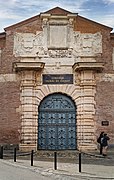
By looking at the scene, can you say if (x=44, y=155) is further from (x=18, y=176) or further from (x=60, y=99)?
(x=18, y=176)

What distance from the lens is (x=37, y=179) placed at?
1036cm

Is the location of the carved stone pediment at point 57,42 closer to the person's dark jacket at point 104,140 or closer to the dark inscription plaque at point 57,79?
the dark inscription plaque at point 57,79

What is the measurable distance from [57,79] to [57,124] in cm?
245

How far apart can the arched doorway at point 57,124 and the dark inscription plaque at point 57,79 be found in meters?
0.74

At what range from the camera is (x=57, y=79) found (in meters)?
19.7

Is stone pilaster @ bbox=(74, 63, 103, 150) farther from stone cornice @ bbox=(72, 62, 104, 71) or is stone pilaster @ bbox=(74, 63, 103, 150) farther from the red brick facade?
the red brick facade

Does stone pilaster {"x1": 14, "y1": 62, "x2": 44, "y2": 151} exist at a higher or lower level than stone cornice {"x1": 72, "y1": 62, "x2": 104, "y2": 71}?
lower

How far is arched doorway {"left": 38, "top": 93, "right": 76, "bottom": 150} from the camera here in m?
19.5

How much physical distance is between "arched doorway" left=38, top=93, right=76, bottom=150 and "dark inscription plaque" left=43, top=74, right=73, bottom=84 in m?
0.74

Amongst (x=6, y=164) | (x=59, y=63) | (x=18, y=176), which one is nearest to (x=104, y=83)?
(x=59, y=63)

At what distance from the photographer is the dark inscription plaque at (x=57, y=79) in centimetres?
1973

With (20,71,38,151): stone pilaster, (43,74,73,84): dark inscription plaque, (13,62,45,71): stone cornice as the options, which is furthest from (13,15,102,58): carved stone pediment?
(20,71,38,151): stone pilaster

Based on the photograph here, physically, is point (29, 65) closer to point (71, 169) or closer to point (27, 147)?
point (27, 147)

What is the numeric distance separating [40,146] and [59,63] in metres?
4.62
